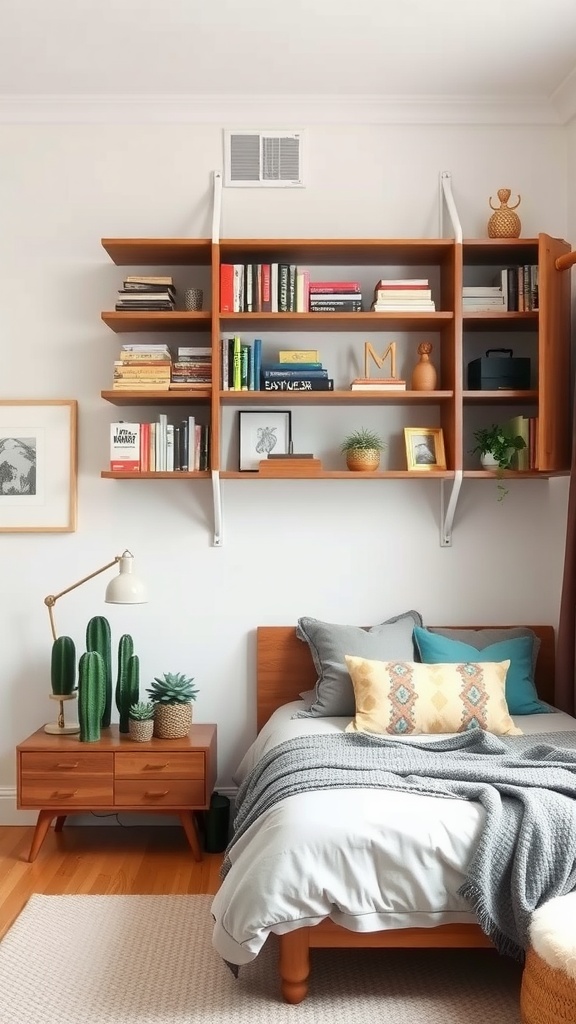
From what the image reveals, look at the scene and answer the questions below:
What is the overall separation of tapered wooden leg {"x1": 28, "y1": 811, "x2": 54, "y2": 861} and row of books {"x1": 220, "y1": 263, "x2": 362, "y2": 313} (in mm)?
1959

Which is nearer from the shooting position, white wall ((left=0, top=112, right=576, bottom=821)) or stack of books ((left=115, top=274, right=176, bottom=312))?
stack of books ((left=115, top=274, right=176, bottom=312))

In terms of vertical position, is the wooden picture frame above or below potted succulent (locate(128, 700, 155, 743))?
above

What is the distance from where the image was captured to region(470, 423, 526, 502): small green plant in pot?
11.7ft

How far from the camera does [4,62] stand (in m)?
3.45

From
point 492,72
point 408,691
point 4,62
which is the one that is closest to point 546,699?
point 408,691

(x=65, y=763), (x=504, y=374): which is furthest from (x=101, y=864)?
(x=504, y=374)

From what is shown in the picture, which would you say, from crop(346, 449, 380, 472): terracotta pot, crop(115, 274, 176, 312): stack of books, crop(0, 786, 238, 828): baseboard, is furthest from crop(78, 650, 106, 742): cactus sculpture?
crop(115, 274, 176, 312): stack of books

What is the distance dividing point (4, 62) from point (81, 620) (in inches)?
82.4

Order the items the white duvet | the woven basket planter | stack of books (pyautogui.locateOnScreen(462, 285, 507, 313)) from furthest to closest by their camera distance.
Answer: stack of books (pyautogui.locateOnScreen(462, 285, 507, 313))
the woven basket planter
the white duvet

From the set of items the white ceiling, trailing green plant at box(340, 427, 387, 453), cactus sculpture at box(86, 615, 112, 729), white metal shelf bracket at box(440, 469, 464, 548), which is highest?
the white ceiling

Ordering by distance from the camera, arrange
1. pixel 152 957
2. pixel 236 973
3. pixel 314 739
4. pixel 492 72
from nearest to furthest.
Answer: pixel 236 973 < pixel 152 957 < pixel 314 739 < pixel 492 72

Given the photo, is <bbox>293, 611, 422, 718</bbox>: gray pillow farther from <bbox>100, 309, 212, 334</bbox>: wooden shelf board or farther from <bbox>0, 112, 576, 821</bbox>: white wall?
<bbox>100, 309, 212, 334</bbox>: wooden shelf board

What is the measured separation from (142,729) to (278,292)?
1.68 metres

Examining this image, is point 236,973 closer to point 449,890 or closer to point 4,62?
point 449,890
